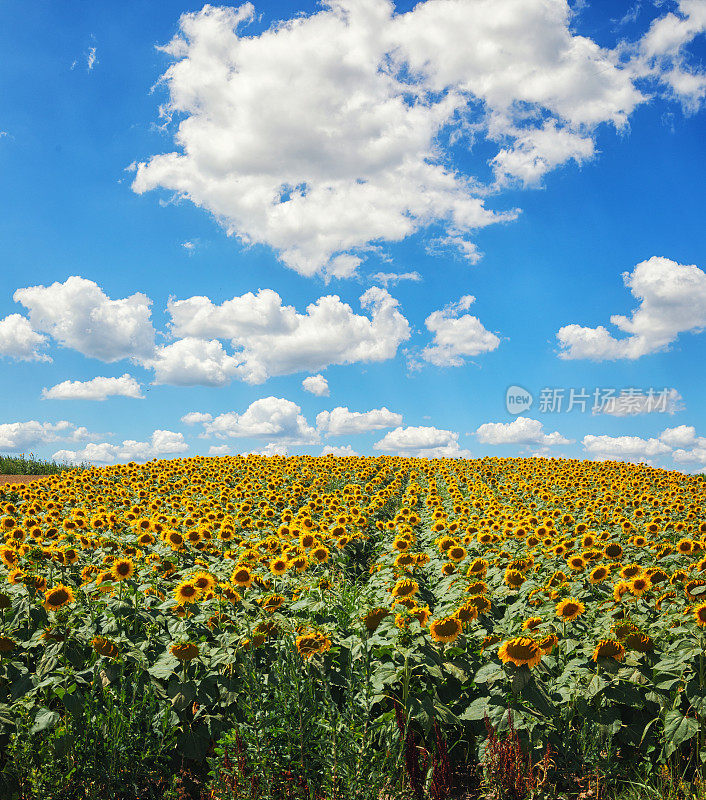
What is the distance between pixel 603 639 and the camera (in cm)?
546

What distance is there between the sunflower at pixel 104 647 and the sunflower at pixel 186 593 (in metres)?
0.75

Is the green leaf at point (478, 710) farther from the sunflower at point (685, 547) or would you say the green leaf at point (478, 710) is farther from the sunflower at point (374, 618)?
the sunflower at point (685, 547)

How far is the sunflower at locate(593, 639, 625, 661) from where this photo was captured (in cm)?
517

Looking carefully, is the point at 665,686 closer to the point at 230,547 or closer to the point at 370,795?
the point at 370,795

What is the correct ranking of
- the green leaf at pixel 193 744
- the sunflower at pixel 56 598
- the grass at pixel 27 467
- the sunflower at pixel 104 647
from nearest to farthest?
the green leaf at pixel 193 744
the sunflower at pixel 104 647
the sunflower at pixel 56 598
the grass at pixel 27 467

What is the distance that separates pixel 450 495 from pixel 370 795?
1489 cm

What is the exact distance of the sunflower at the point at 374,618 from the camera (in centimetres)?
543

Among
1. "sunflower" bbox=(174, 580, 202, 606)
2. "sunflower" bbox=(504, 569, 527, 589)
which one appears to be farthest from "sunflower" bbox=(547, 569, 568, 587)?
"sunflower" bbox=(174, 580, 202, 606)

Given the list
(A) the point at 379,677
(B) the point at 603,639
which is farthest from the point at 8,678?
(B) the point at 603,639

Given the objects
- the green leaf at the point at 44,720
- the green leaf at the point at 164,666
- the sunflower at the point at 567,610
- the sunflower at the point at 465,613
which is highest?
the sunflower at the point at 465,613

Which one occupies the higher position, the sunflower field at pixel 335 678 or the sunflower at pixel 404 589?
the sunflower at pixel 404 589

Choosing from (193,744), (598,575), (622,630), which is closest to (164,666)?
(193,744)

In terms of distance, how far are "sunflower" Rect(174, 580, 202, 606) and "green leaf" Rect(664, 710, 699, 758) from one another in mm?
4399

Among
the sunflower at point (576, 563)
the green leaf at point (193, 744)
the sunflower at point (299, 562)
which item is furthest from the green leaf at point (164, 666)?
the sunflower at point (576, 563)
